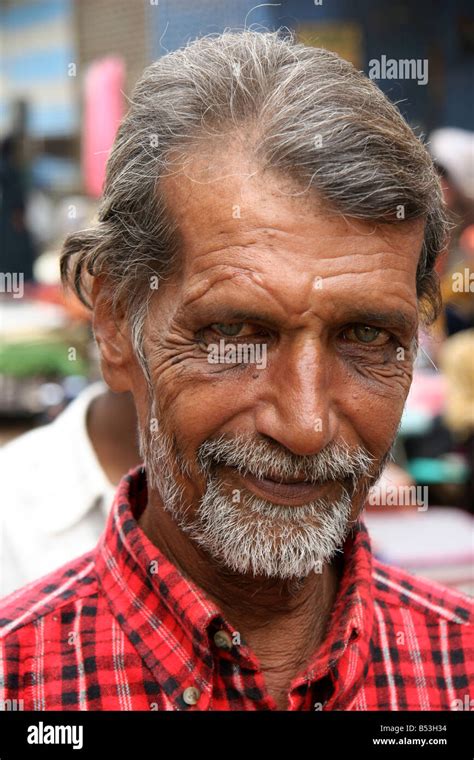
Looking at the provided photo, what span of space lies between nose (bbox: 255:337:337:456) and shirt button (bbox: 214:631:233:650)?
1.07 feet

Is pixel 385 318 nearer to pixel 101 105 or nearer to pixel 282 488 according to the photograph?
pixel 282 488

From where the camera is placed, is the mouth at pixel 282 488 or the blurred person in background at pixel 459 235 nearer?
the mouth at pixel 282 488

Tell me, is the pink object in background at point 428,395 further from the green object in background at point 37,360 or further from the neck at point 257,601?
the neck at point 257,601

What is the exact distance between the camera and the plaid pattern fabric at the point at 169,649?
1464 mm

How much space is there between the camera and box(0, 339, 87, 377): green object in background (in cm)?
668

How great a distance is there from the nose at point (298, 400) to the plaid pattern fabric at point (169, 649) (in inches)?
12.1

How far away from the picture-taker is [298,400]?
138 cm

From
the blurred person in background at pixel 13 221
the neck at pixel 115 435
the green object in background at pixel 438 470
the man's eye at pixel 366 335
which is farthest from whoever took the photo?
the blurred person in background at pixel 13 221

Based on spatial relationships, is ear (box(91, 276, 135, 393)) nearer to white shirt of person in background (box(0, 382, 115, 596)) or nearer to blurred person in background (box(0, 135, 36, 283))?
white shirt of person in background (box(0, 382, 115, 596))

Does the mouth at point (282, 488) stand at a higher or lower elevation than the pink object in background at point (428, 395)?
higher

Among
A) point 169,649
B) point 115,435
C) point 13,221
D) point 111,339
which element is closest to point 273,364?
point 111,339

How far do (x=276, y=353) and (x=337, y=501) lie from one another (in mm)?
260

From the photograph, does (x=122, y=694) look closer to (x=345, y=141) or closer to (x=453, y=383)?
(x=345, y=141)

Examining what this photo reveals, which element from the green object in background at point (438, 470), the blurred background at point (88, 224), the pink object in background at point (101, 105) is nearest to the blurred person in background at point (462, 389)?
the blurred background at point (88, 224)
